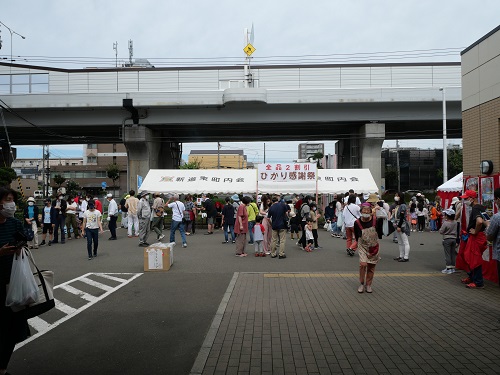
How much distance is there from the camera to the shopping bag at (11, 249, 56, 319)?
13.5ft

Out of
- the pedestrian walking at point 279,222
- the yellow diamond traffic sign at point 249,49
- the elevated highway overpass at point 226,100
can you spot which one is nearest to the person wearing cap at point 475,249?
the pedestrian walking at point 279,222

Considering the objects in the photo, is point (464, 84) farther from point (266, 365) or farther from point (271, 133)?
point (271, 133)

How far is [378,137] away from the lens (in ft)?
102

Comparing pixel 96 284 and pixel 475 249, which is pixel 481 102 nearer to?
pixel 475 249

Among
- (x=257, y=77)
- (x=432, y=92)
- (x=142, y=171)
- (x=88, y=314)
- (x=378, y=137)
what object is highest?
(x=257, y=77)

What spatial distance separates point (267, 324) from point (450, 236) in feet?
18.2

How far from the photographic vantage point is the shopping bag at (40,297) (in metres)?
4.11

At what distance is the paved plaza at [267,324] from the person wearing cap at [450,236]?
301 mm

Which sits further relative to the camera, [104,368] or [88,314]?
[88,314]

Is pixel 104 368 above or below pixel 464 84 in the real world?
below

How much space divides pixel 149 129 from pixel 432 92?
814 inches

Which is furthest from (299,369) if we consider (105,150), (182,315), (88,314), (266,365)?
(105,150)

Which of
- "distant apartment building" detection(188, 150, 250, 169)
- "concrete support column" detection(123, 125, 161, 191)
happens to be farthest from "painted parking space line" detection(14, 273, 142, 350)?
"distant apartment building" detection(188, 150, 250, 169)

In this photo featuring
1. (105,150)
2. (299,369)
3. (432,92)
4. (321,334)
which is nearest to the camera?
(299,369)
